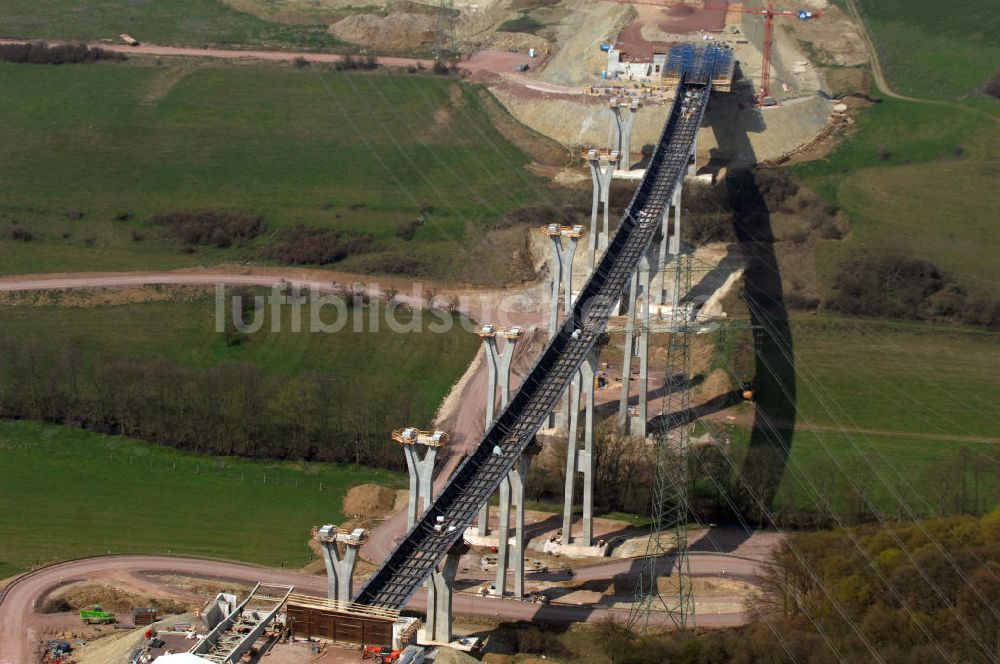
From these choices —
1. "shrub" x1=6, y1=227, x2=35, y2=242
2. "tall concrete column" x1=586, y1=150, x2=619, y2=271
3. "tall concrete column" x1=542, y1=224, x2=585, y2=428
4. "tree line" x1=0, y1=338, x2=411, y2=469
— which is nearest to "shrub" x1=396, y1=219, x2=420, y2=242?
"tree line" x1=0, y1=338, x2=411, y2=469

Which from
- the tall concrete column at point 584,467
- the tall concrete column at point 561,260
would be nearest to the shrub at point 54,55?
the tall concrete column at point 561,260

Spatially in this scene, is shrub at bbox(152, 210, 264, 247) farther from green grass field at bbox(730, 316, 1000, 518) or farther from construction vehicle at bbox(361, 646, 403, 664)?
construction vehicle at bbox(361, 646, 403, 664)

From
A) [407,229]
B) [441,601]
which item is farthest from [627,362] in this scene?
[441,601]

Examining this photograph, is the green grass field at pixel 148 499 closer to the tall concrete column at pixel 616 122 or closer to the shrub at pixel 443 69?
the tall concrete column at pixel 616 122

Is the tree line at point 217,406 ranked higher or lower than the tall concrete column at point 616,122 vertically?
lower

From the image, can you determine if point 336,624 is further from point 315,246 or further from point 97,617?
point 315,246
